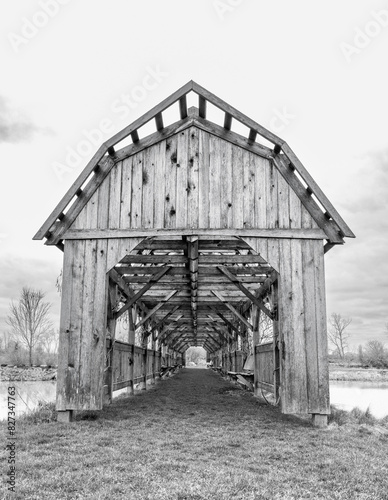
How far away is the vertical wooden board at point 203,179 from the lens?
970 cm

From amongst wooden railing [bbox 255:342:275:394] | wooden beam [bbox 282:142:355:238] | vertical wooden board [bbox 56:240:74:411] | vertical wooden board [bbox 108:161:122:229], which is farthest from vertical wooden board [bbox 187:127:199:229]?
wooden railing [bbox 255:342:275:394]

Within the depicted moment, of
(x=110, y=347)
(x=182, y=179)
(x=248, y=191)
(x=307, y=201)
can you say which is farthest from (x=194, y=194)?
(x=110, y=347)

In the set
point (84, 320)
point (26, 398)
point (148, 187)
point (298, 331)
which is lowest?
point (26, 398)

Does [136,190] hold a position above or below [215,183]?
below

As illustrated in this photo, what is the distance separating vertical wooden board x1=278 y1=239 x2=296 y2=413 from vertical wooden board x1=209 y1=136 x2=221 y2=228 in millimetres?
1348

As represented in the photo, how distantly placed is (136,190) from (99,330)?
2.79 metres

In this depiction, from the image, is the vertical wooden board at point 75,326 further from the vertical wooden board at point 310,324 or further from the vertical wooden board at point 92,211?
the vertical wooden board at point 310,324

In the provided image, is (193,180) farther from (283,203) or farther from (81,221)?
(81,221)

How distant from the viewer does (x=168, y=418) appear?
9625mm

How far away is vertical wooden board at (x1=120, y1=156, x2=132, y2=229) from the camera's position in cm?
973

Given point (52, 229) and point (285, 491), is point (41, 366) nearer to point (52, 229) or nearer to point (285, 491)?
point (52, 229)

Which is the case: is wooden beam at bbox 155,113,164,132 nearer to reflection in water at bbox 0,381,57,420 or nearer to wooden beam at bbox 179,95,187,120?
wooden beam at bbox 179,95,187,120

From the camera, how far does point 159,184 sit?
9844 millimetres

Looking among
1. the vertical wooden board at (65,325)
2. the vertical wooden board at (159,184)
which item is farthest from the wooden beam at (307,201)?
the vertical wooden board at (65,325)
